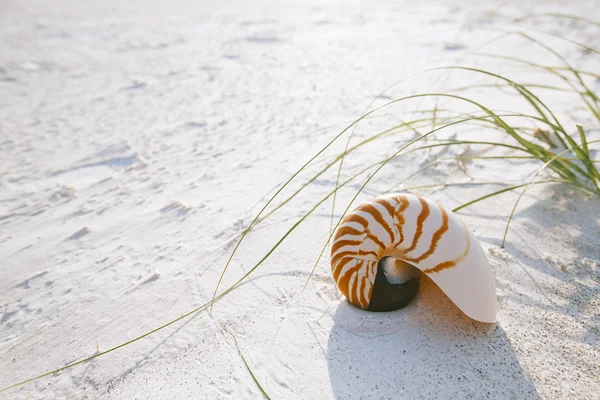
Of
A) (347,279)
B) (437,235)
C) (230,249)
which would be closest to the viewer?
(437,235)

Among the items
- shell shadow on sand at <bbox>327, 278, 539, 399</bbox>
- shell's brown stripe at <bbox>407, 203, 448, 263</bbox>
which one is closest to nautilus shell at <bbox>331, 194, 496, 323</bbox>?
shell's brown stripe at <bbox>407, 203, 448, 263</bbox>

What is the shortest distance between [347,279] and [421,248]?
0.95ft

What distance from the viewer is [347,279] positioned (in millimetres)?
1640

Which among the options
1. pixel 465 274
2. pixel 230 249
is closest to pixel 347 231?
pixel 465 274

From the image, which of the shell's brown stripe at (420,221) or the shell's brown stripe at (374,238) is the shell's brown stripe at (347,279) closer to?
the shell's brown stripe at (374,238)

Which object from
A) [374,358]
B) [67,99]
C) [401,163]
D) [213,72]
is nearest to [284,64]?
[213,72]

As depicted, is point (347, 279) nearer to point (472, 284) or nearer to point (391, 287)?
point (391, 287)

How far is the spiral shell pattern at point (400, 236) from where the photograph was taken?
153cm

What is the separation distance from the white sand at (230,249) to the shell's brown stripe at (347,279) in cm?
11

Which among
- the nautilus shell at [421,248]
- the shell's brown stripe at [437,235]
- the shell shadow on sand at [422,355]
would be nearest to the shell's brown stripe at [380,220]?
the nautilus shell at [421,248]

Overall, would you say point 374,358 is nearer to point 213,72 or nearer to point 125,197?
point 125,197

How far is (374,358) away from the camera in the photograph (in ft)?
5.11

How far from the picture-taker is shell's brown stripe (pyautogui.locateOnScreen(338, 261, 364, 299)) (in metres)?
1.61

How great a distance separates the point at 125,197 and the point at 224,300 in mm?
1200
